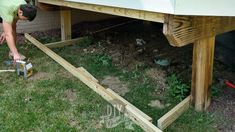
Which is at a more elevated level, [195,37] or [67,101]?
[195,37]

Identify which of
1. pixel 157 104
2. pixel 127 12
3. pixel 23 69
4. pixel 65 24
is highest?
pixel 127 12

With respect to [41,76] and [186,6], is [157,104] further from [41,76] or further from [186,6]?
[41,76]

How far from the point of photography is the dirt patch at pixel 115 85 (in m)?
3.22

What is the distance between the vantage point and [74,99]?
9.83ft

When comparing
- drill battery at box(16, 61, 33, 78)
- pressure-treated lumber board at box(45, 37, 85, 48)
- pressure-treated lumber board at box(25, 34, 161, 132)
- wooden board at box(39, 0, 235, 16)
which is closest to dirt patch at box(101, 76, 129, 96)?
pressure-treated lumber board at box(25, 34, 161, 132)

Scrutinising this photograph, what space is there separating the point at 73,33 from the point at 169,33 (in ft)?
11.4

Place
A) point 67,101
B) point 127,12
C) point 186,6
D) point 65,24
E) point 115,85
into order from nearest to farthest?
point 186,6 < point 127,12 < point 67,101 < point 115,85 < point 65,24

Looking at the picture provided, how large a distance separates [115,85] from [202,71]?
1.06 meters

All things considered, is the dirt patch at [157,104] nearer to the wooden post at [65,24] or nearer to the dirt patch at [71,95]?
the dirt patch at [71,95]

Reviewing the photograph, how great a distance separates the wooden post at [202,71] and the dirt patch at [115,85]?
76cm

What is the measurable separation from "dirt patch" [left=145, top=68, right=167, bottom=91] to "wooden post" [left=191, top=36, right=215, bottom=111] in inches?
20.4

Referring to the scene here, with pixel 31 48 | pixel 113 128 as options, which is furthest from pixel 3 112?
pixel 31 48

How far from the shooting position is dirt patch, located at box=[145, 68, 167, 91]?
3293 mm

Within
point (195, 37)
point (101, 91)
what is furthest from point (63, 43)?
point (195, 37)
